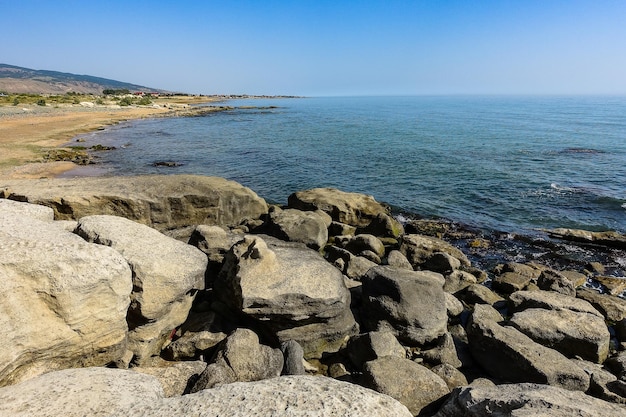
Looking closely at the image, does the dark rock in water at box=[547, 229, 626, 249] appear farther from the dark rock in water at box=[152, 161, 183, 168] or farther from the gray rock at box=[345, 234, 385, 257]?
the dark rock in water at box=[152, 161, 183, 168]

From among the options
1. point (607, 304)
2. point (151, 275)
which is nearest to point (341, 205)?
point (607, 304)

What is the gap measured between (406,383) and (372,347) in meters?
1.48

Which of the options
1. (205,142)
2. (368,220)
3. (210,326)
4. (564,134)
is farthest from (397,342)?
(564,134)

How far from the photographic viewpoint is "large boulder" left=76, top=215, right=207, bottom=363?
338 inches

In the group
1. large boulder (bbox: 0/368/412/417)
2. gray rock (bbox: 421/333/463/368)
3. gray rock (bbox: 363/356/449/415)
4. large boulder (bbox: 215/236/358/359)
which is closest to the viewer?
large boulder (bbox: 0/368/412/417)

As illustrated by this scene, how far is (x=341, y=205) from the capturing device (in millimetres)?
21672

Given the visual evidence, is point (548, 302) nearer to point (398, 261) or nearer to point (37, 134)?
point (398, 261)

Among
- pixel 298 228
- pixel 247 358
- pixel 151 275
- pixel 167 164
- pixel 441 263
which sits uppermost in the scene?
pixel 151 275

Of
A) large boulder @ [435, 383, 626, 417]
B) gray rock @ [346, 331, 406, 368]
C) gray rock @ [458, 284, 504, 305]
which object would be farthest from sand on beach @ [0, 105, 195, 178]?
large boulder @ [435, 383, 626, 417]

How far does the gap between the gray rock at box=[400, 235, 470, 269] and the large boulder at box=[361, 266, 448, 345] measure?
5.43 metres

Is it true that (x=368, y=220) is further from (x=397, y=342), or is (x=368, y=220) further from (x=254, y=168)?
(x=254, y=168)

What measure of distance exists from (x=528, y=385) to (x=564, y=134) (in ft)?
224

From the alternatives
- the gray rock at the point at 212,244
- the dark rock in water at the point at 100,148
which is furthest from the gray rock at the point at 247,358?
the dark rock in water at the point at 100,148

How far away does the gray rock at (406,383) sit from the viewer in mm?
7918
